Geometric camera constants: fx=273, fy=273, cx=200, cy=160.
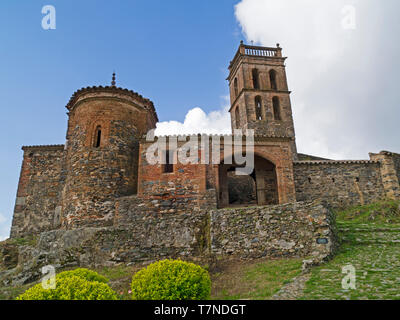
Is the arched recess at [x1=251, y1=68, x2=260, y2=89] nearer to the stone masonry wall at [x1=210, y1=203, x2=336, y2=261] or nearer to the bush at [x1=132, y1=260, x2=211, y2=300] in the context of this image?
the stone masonry wall at [x1=210, y1=203, x2=336, y2=261]

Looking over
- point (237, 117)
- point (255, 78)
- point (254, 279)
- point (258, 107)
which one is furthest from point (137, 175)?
point (255, 78)

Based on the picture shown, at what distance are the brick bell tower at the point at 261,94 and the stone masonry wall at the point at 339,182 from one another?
5070 mm

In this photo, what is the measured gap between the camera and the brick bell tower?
23547 mm

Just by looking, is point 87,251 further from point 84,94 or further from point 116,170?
point 84,94

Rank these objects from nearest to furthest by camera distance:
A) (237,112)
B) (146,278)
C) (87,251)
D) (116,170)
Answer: (146,278), (87,251), (116,170), (237,112)

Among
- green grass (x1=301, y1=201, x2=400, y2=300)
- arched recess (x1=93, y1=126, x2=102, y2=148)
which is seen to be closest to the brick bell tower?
green grass (x1=301, y1=201, x2=400, y2=300)

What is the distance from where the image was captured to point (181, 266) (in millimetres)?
5727

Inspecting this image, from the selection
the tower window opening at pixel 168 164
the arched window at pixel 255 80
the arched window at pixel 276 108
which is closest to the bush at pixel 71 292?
the tower window opening at pixel 168 164

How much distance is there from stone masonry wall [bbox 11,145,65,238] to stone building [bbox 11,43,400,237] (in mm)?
54

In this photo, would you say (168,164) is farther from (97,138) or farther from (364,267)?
(364,267)

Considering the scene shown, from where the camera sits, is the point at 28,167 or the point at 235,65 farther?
the point at 235,65

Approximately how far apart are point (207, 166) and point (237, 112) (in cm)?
1420

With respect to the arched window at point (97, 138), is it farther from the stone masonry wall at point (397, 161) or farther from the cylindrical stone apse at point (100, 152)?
the stone masonry wall at point (397, 161)
